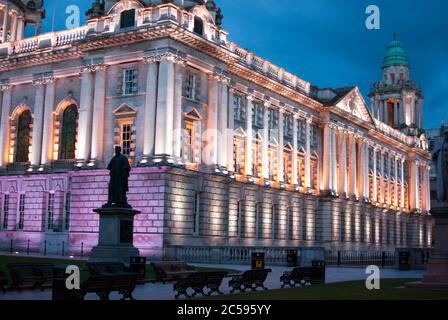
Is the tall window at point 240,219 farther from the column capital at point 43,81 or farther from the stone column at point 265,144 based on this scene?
the column capital at point 43,81

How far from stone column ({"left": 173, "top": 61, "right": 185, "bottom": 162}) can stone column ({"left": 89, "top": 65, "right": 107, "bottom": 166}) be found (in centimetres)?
560

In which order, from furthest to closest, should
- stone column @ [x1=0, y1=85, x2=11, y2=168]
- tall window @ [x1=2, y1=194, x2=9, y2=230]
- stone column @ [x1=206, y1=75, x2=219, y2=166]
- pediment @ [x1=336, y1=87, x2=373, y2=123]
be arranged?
pediment @ [x1=336, y1=87, x2=373, y2=123], stone column @ [x1=0, y1=85, x2=11, y2=168], tall window @ [x1=2, y1=194, x2=9, y2=230], stone column @ [x1=206, y1=75, x2=219, y2=166]

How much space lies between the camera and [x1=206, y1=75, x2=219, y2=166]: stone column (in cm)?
4897

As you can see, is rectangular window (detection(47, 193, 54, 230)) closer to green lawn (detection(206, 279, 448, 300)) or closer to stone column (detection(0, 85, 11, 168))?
stone column (detection(0, 85, 11, 168))

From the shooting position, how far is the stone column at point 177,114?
4497 cm

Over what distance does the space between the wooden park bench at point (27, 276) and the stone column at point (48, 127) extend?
98.4ft

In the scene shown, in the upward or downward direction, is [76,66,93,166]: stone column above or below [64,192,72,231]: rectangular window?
above

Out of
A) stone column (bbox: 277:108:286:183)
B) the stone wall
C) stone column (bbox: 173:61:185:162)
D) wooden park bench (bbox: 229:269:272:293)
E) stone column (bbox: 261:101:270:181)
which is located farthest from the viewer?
stone column (bbox: 277:108:286:183)

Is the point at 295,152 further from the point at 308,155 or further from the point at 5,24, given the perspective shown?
the point at 5,24

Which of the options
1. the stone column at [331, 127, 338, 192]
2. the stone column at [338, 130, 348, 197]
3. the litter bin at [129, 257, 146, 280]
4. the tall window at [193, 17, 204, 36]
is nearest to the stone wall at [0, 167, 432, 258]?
the stone column at [331, 127, 338, 192]

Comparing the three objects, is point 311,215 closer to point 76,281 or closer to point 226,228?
point 226,228

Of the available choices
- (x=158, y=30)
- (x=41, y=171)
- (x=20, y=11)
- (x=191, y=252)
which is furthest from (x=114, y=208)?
(x=20, y=11)

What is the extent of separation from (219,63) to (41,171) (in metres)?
16.1

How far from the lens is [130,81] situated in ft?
156
